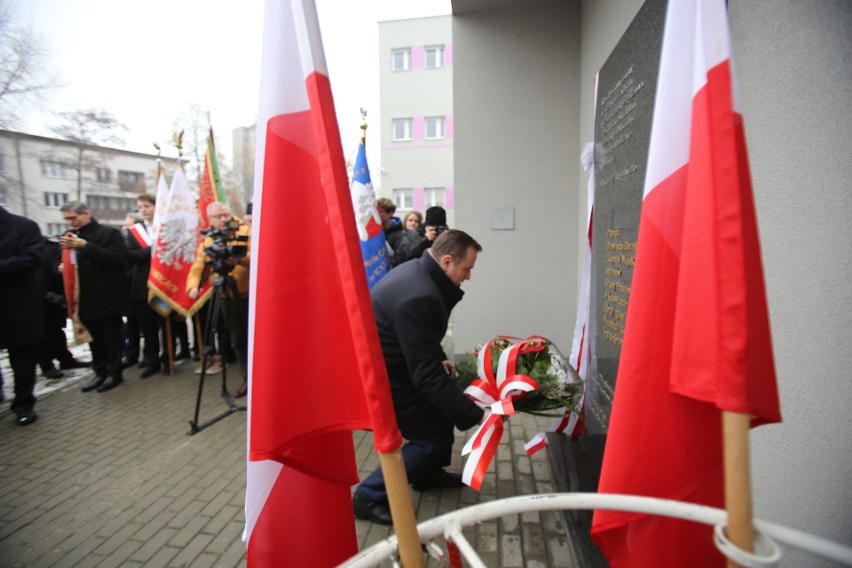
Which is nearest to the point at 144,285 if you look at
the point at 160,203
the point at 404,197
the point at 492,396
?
the point at 160,203

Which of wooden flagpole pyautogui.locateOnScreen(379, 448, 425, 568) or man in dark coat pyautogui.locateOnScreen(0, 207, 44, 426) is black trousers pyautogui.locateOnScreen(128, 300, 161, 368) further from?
wooden flagpole pyautogui.locateOnScreen(379, 448, 425, 568)

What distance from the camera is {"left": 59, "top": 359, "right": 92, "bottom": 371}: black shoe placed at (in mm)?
6355

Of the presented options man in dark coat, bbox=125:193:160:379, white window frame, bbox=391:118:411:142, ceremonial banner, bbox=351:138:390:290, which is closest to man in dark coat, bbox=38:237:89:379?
man in dark coat, bbox=125:193:160:379

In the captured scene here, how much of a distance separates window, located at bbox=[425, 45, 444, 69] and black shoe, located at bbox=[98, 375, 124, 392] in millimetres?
25814

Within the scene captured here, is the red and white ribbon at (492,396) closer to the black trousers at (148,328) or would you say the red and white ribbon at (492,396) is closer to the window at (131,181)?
the black trousers at (148,328)

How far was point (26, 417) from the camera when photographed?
4.61 m

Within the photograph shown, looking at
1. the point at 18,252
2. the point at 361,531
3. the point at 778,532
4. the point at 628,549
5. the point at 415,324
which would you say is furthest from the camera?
the point at 18,252

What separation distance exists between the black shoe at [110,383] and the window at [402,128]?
78.2 ft

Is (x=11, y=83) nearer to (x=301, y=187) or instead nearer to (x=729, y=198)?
(x=301, y=187)

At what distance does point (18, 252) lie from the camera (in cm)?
419

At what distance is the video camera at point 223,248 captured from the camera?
4344 mm

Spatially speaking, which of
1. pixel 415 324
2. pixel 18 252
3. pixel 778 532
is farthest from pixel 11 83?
pixel 778 532

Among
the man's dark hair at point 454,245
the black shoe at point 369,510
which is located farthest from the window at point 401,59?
the black shoe at point 369,510

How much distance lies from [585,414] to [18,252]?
5.18 meters
